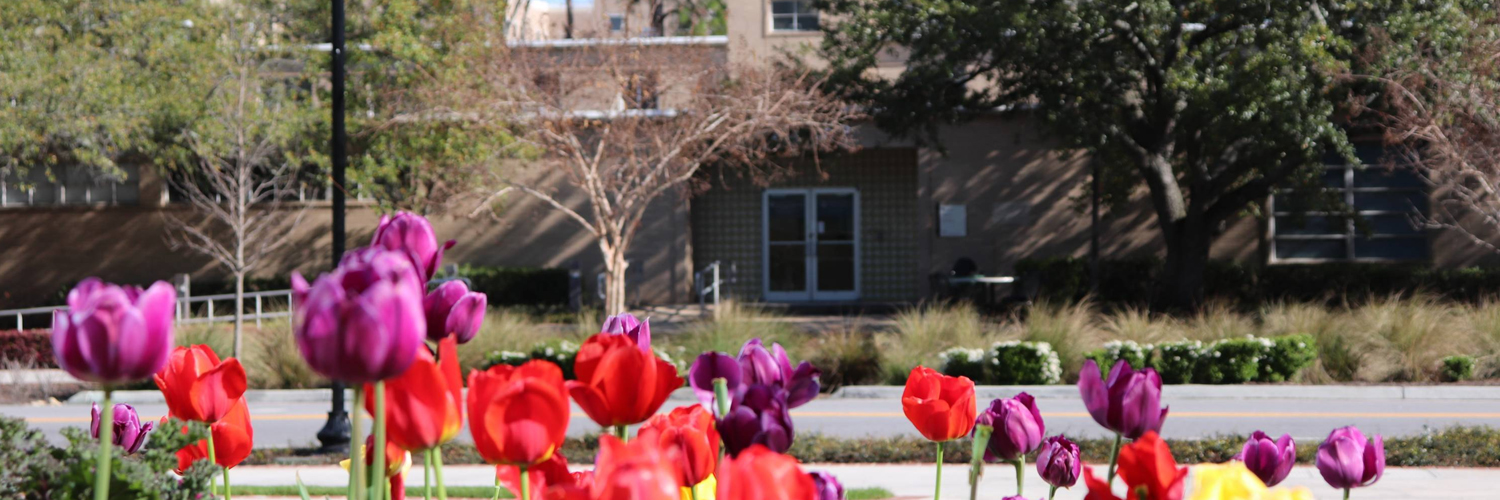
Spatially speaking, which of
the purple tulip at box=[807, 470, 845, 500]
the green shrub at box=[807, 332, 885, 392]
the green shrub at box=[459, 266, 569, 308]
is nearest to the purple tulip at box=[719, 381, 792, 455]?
the purple tulip at box=[807, 470, 845, 500]

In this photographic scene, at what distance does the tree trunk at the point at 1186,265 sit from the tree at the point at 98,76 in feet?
52.9

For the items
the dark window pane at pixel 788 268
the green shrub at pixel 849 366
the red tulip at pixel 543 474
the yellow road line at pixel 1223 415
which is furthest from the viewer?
the dark window pane at pixel 788 268

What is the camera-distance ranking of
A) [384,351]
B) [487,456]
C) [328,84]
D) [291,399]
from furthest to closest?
[328,84] → [291,399] → [487,456] → [384,351]

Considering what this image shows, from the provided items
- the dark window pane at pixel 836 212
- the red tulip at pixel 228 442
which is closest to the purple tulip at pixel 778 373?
the red tulip at pixel 228 442

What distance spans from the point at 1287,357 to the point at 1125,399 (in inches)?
513

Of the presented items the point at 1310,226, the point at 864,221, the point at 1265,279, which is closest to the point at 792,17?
the point at 864,221

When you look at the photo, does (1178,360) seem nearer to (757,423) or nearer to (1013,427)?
(1013,427)

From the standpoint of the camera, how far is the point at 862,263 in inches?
982

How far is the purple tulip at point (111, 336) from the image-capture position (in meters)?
1.08

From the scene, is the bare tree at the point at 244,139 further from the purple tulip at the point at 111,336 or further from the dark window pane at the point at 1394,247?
the dark window pane at the point at 1394,247

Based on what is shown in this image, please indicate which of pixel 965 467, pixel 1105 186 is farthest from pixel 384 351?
pixel 1105 186

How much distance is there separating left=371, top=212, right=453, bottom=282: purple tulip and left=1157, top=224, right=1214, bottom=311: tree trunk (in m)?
19.3

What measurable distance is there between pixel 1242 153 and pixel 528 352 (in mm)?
11436

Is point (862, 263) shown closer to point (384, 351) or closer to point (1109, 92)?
point (1109, 92)
